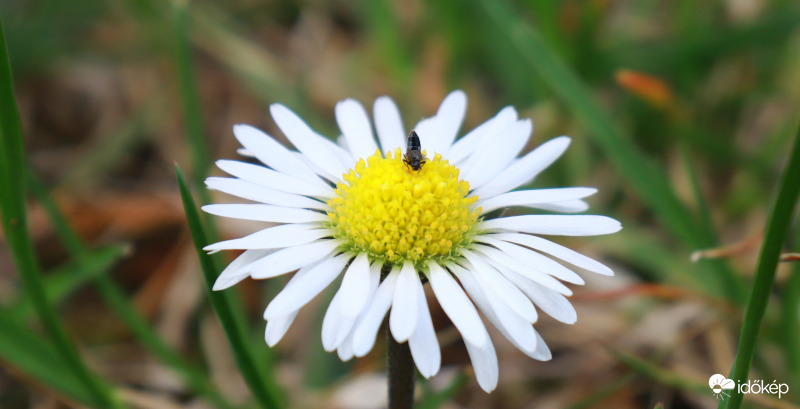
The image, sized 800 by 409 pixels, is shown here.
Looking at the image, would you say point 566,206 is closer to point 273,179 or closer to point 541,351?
point 541,351

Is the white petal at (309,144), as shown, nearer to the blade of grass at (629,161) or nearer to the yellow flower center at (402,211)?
the yellow flower center at (402,211)

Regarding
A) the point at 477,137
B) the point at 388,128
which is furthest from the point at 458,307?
the point at 388,128

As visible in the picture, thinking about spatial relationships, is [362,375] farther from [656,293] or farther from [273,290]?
[656,293]

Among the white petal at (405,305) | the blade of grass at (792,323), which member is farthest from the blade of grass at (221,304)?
the blade of grass at (792,323)

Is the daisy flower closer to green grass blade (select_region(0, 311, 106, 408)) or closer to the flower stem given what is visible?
the flower stem

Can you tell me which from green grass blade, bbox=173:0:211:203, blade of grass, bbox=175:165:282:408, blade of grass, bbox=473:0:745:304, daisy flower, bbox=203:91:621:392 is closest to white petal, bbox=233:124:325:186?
daisy flower, bbox=203:91:621:392

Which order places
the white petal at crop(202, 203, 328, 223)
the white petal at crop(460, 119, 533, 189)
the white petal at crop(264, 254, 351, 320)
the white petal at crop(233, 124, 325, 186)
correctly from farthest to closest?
1. the white petal at crop(460, 119, 533, 189)
2. the white petal at crop(233, 124, 325, 186)
3. the white petal at crop(202, 203, 328, 223)
4. the white petal at crop(264, 254, 351, 320)
